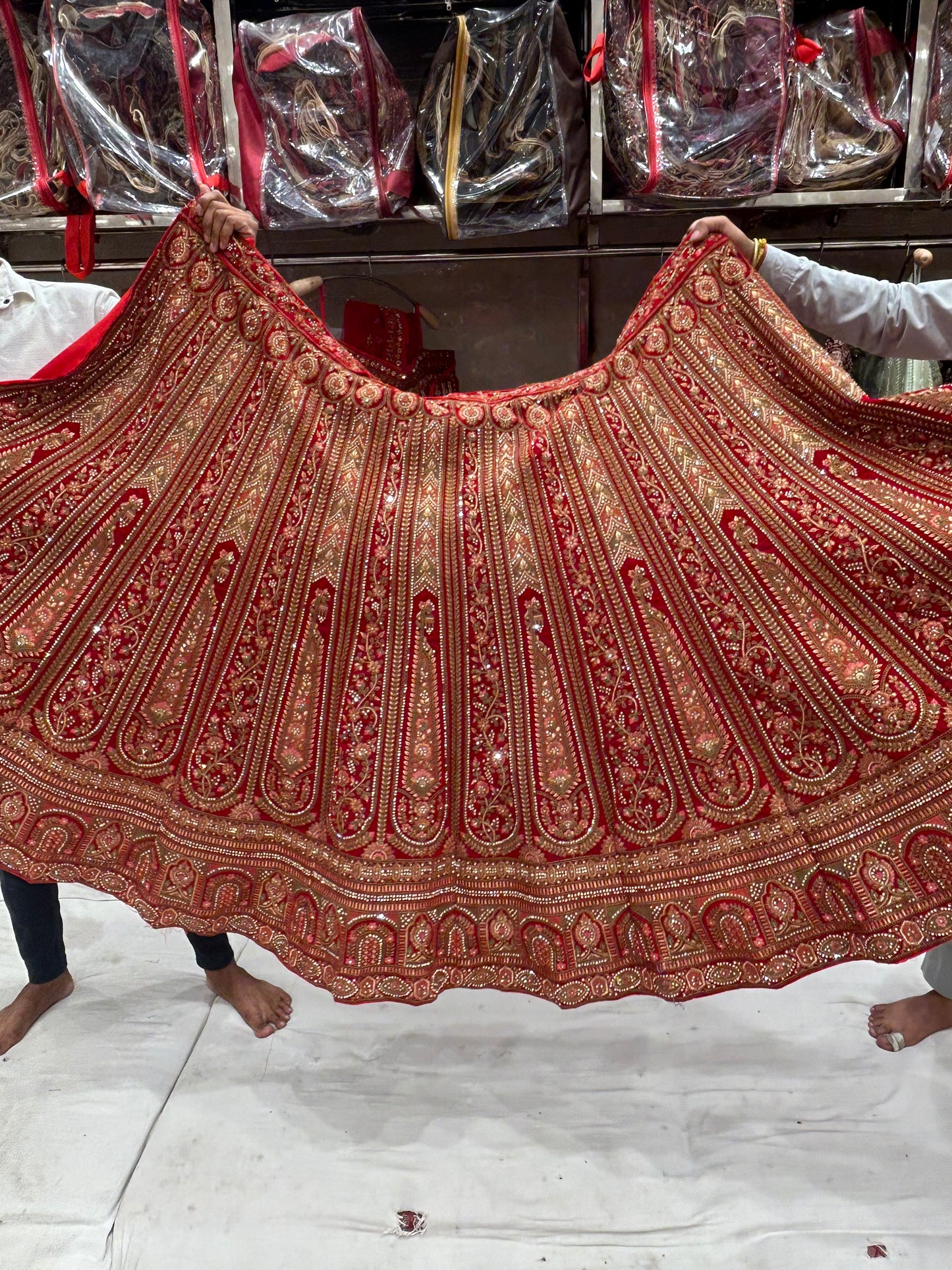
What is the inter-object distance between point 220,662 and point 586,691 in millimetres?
516

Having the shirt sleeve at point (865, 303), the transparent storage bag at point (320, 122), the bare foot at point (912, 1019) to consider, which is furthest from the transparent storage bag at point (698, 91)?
the bare foot at point (912, 1019)

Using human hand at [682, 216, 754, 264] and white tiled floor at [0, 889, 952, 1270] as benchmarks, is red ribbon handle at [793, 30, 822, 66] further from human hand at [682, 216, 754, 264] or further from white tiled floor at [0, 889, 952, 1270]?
white tiled floor at [0, 889, 952, 1270]

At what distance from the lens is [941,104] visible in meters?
1.59

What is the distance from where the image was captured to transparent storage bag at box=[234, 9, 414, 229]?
163 centimetres

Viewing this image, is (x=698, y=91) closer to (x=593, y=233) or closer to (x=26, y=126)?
(x=593, y=233)

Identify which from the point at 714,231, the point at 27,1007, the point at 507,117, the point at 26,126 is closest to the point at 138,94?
the point at 26,126

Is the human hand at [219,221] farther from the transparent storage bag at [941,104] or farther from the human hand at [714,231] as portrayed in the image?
the transparent storage bag at [941,104]

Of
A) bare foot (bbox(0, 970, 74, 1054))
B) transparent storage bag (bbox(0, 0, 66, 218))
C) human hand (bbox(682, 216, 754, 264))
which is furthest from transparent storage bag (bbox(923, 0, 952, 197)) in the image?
bare foot (bbox(0, 970, 74, 1054))

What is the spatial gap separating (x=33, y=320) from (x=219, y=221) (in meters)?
0.51

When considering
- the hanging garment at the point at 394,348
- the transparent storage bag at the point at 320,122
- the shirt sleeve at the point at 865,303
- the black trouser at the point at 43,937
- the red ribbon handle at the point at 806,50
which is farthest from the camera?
the hanging garment at the point at 394,348

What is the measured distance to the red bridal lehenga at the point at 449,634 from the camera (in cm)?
101

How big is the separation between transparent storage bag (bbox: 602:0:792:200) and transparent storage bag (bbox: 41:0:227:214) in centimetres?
88

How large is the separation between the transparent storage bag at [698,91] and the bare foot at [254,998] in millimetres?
1785

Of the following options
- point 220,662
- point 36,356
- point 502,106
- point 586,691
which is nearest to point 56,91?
point 36,356
